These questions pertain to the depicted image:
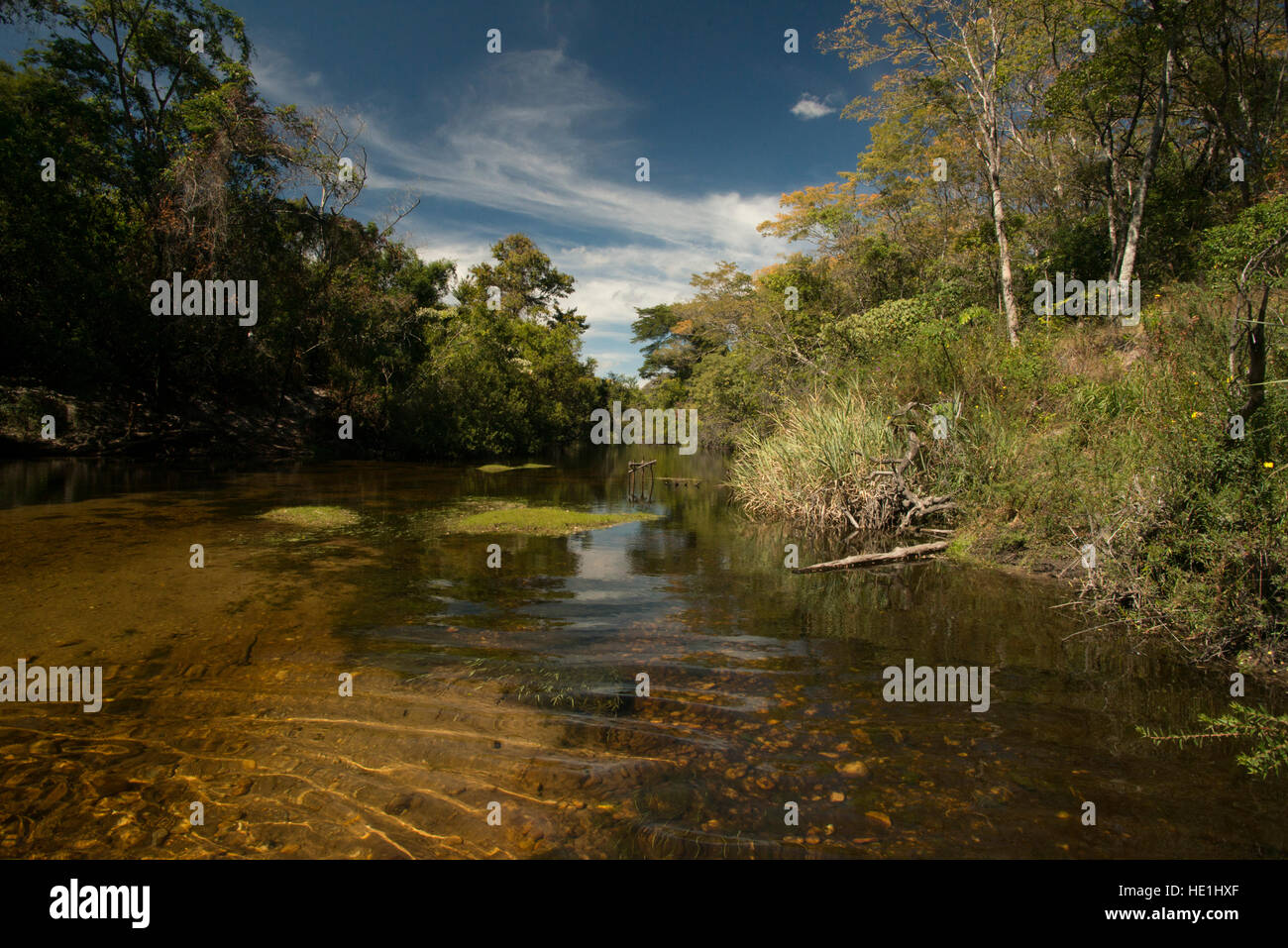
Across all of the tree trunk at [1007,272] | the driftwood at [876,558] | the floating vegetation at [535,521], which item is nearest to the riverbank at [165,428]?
the floating vegetation at [535,521]

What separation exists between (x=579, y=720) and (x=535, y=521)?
8379 millimetres

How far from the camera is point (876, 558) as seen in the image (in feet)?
29.4

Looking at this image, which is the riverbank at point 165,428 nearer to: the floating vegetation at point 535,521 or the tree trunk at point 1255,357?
the floating vegetation at point 535,521

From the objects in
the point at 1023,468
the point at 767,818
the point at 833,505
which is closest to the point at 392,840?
the point at 767,818

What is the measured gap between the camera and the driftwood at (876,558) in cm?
893

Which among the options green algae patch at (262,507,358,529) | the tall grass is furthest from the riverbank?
the tall grass

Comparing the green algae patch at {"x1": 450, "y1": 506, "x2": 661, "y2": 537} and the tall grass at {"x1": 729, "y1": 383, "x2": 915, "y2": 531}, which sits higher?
the tall grass at {"x1": 729, "y1": 383, "x2": 915, "y2": 531}

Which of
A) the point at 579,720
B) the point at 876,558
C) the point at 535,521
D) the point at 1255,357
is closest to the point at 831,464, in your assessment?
the point at 876,558

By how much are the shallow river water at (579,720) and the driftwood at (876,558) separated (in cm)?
27

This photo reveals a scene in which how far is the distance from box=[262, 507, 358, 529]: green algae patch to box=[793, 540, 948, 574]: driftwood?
338 inches

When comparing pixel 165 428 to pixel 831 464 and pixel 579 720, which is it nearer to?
pixel 831 464

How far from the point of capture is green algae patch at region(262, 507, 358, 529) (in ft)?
38.1

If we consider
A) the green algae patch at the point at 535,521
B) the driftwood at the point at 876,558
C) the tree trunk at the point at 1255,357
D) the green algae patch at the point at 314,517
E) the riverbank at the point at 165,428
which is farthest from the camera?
the riverbank at the point at 165,428

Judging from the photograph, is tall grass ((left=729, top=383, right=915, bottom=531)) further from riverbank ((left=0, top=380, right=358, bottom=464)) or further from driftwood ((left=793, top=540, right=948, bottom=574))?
riverbank ((left=0, top=380, right=358, bottom=464))
